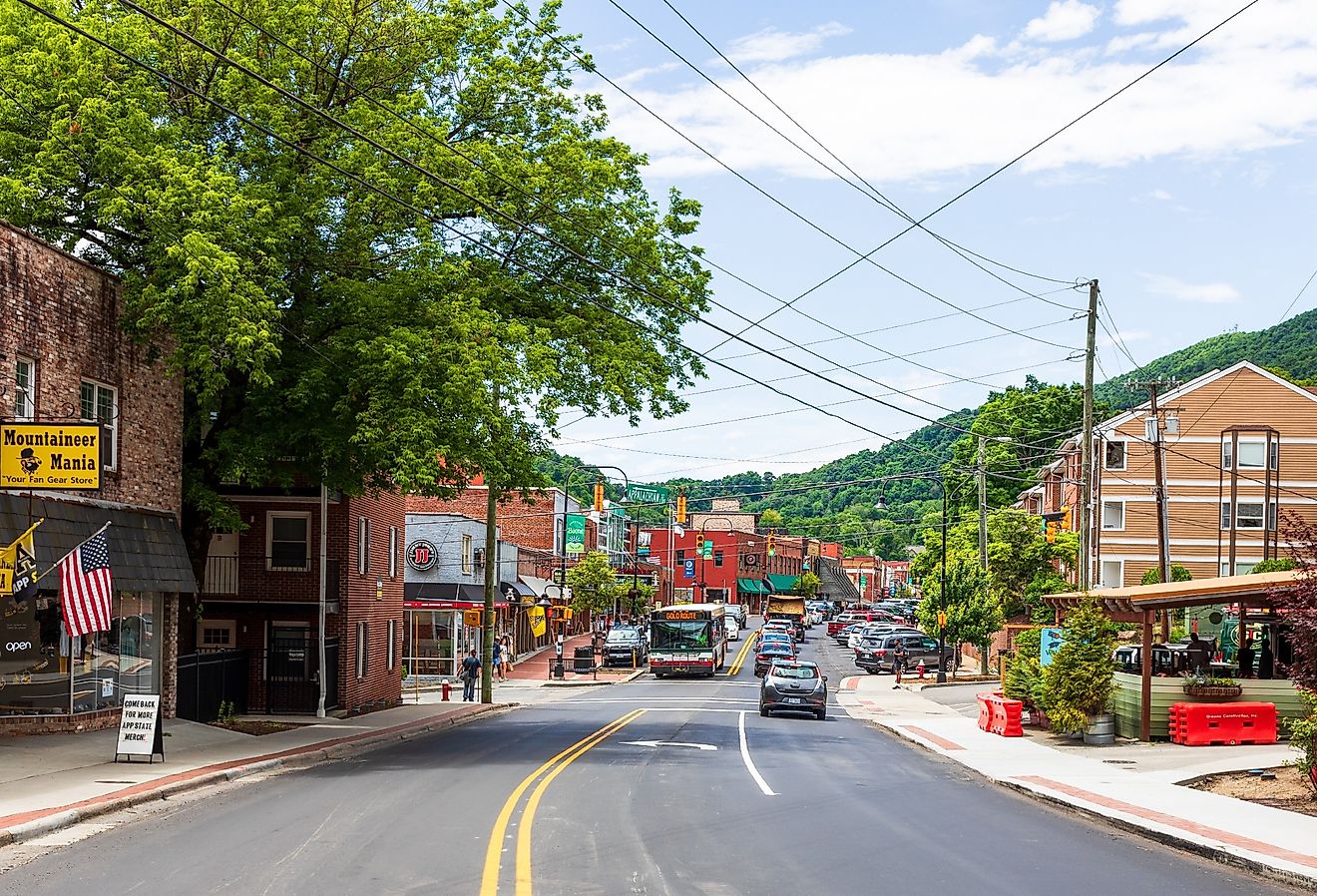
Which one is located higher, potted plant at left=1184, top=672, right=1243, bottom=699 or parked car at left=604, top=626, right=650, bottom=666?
potted plant at left=1184, top=672, right=1243, bottom=699

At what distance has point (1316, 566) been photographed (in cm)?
1609

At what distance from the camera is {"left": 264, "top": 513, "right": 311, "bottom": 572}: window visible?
36.1 metres

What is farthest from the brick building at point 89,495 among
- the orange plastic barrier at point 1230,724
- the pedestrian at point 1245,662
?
the pedestrian at point 1245,662

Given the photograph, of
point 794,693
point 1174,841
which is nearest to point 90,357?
point 1174,841

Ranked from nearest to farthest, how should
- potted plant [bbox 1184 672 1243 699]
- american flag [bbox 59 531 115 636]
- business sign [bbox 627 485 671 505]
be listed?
american flag [bbox 59 531 115 636]
potted plant [bbox 1184 672 1243 699]
business sign [bbox 627 485 671 505]

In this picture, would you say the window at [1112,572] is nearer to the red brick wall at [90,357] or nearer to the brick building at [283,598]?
the brick building at [283,598]

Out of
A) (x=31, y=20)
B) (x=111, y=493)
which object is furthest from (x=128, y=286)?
(x=31, y=20)

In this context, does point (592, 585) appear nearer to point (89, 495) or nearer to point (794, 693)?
point (794, 693)

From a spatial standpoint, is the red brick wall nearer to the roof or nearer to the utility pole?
the roof

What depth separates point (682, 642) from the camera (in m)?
61.1

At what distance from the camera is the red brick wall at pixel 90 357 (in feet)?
71.4

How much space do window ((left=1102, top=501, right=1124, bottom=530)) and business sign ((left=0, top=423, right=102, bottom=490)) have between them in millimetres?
56690

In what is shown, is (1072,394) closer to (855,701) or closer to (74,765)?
(855,701)

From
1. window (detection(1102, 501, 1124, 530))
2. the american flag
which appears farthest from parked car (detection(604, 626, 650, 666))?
the american flag
